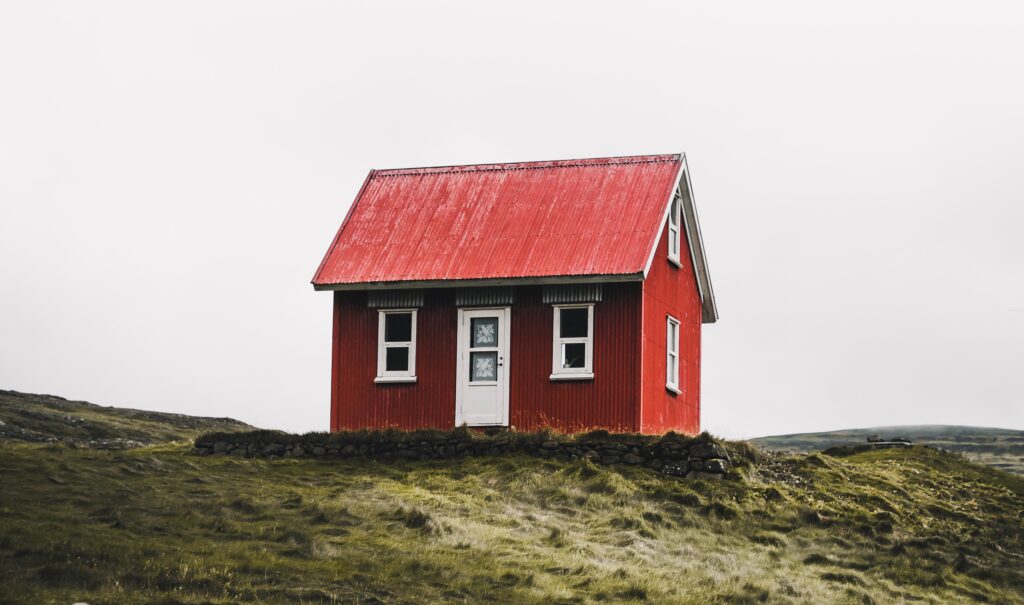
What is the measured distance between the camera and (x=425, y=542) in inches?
910

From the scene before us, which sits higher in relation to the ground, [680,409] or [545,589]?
[680,409]

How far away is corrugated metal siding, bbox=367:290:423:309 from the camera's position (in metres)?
33.8

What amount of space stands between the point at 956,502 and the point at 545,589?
49.4 feet

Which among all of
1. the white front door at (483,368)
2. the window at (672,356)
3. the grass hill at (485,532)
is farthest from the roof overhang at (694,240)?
the grass hill at (485,532)

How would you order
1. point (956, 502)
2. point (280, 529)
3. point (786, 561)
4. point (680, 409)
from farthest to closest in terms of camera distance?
point (680, 409) → point (956, 502) → point (786, 561) → point (280, 529)

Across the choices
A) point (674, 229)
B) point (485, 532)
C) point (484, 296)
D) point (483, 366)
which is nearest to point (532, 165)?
point (674, 229)

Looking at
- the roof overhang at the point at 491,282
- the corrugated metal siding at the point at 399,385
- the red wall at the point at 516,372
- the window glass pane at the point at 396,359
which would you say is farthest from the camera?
the window glass pane at the point at 396,359

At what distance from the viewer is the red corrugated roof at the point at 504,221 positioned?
3291cm

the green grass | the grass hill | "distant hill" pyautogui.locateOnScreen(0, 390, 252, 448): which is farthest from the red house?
"distant hill" pyautogui.locateOnScreen(0, 390, 252, 448)

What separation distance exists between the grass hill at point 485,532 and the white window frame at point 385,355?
2798 mm

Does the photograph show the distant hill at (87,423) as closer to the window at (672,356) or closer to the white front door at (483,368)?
the white front door at (483,368)

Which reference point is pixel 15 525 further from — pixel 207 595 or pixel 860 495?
pixel 860 495

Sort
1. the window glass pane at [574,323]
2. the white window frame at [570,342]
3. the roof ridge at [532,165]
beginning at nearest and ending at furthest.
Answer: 1. the white window frame at [570,342]
2. the window glass pane at [574,323]
3. the roof ridge at [532,165]

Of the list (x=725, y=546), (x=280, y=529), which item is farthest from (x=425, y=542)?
(x=725, y=546)
